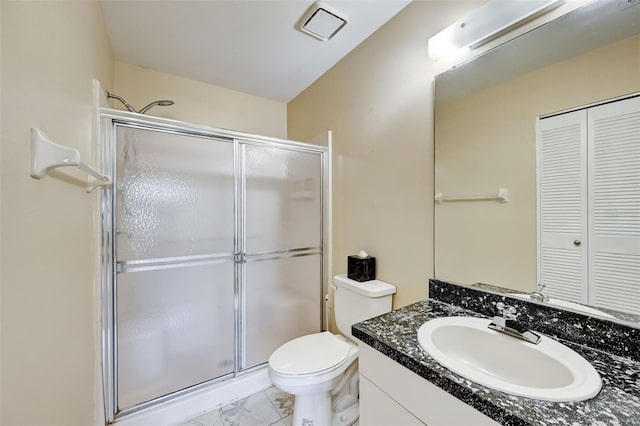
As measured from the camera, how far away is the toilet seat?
1.31m

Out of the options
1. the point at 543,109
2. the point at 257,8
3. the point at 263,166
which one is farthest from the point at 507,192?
the point at 257,8

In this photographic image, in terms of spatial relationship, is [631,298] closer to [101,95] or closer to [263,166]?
[263,166]

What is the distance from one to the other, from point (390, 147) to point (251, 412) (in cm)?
187

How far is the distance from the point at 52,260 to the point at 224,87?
2084mm

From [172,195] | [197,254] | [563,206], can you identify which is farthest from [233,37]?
[563,206]

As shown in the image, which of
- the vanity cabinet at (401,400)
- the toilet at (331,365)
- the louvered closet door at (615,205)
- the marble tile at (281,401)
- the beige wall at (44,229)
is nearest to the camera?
the beige wall at (44,229)

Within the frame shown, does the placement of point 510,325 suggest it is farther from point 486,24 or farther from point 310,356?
point 486,24

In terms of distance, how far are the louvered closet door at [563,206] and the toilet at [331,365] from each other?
0.76m

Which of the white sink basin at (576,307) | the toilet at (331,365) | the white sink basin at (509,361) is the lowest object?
the toilet at (331,365)

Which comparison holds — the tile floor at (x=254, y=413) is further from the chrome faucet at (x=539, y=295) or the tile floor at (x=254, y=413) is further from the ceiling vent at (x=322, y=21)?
the ceiling vent at (x=322, y=21)

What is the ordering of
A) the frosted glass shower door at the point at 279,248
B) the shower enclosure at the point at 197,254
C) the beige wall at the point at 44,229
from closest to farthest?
the beige wall at the point at 44,229, the shower enclosure at the point at 197,254, the frosted glass shower door at the point at 279,248

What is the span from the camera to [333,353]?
57.0 inches

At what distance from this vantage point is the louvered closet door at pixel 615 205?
792 mm

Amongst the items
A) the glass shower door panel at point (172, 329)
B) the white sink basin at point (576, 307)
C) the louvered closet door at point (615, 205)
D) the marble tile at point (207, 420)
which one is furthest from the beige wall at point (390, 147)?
the marble tile at point (207, 420)
